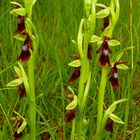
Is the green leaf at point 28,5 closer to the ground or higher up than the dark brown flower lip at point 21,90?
higher up

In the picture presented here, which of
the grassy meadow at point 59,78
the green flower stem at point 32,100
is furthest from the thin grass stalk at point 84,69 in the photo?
the green flower stem at point 32,100

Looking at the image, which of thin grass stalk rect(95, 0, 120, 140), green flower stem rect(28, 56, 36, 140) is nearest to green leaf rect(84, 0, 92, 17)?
thin grass stalk rect(95, 0, 120, 140)

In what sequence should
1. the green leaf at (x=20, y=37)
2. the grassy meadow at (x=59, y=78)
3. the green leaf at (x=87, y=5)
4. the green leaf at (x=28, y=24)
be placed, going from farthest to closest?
the grassy meadow at (x=59, y=78), the green leaf at (x=20, y=37), the green leaf at (x=28, y=24), the green leaf at (x=87, y=5)

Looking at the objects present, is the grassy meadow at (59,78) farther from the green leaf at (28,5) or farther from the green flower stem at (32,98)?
the green leaf at (28,5)

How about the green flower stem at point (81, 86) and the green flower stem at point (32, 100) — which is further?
the green flower stem at point (32, 100)

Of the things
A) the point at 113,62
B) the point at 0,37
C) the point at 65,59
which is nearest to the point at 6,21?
the point at 0,37

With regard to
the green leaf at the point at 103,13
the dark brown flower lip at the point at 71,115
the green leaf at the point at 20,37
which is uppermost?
the green leaf at the point at 103,13

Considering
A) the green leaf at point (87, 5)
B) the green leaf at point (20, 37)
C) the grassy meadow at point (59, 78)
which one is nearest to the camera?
the green leaf at point (87, 5)

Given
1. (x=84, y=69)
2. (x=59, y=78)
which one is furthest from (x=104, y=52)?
(x=59, y=78)
